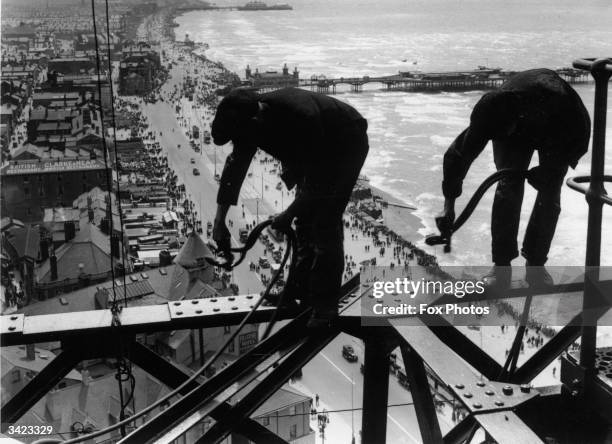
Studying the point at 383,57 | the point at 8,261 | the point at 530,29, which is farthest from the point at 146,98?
the point at 530,29

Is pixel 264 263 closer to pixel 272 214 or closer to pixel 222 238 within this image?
pixel 272 214

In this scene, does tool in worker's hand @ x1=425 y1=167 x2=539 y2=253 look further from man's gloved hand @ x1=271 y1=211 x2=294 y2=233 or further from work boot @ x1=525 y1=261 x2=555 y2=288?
man's gloved hand @ x1=271 y1=211 x2=294 y2=233

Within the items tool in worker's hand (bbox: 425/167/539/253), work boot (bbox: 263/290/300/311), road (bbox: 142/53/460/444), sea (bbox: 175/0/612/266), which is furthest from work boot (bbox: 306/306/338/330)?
sea (bbox: 175/0/612/266)

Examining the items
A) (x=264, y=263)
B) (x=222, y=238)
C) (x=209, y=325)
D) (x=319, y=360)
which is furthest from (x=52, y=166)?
(x=209, y=325)

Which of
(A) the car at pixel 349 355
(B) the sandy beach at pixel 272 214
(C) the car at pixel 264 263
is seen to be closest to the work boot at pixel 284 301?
(B) the sandy beach at pixel 272 214

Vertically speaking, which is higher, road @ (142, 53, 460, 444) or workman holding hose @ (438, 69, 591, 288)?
workman holding hose @ (438, 69, 591, 288)

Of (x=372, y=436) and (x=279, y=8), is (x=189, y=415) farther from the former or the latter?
(x=279, y=8)

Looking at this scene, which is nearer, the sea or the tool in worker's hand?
the tool in worker's hand

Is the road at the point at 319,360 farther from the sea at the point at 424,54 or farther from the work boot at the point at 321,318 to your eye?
the work boot at the point at 321,318
